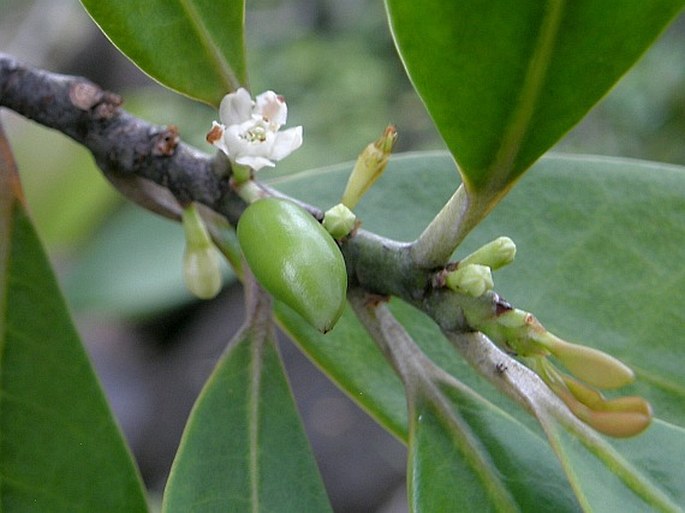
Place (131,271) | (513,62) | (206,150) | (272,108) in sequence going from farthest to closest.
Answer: (206,150) → (131,271) → (272,108) → (513,62)

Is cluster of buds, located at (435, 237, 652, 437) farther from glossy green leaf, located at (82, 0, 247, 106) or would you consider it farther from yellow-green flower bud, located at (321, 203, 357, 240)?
glossy green leaf, located at (82, 0, 247, 106)

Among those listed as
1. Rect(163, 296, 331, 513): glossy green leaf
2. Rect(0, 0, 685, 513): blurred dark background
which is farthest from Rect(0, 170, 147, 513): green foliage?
Rect(0, 0, 685, 513): blurred dark background

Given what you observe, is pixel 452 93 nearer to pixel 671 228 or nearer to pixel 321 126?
pixel 671 228

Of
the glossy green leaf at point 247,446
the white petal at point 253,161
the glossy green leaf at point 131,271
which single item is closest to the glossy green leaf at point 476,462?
the glossy green leaf at point 247,446

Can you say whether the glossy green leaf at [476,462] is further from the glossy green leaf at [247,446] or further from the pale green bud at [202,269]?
the pale green bud at [202,269]

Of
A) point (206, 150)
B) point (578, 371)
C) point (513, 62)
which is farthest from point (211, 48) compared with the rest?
point (206, 150)

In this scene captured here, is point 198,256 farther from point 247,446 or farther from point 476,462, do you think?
point 476,462

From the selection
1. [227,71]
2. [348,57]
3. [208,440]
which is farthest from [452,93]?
[348,57]
